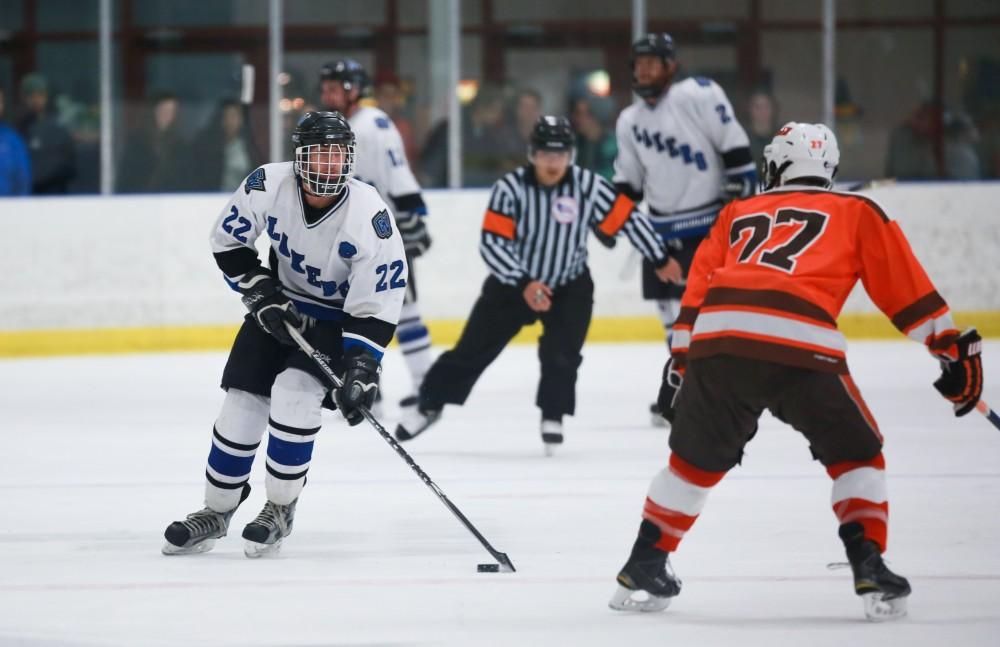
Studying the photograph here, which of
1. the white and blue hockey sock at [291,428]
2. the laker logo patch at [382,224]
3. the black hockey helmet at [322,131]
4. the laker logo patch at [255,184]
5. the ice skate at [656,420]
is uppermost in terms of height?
the black hockey helmet at [322,131]

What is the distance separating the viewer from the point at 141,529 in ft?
14.0

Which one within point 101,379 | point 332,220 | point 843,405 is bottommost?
point 101,379

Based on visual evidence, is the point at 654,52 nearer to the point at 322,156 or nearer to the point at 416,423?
the point at 416,423

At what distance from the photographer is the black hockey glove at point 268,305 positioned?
152 inches

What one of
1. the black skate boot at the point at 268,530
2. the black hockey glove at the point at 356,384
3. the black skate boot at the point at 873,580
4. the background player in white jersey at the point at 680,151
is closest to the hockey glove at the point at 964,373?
the black skate boot at the point at 873,580

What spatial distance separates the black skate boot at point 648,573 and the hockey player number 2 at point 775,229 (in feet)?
1.84

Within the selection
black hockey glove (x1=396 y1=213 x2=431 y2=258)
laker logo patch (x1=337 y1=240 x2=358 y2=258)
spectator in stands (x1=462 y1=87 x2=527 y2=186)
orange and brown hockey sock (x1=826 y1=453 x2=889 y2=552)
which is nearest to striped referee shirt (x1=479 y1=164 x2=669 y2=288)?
black hockey glove (x1=396 y1=213 x2=431 y2=258)

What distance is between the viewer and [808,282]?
3215 millimetres

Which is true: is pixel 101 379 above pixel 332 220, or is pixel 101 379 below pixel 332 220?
below

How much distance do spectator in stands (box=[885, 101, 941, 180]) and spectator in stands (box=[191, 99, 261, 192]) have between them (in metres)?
3.55

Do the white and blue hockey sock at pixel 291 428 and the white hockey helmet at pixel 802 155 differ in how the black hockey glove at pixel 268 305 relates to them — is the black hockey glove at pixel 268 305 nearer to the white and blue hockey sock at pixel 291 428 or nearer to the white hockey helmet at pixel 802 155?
the white and blue hockey sock at pixel 291 428

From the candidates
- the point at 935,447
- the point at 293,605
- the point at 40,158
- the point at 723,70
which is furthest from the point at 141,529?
the point at 723,70

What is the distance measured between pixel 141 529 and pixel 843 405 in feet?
6.40

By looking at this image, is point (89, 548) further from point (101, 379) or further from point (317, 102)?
point (317, 102)
